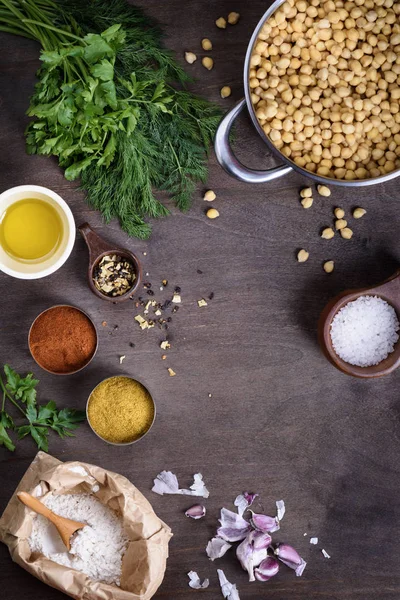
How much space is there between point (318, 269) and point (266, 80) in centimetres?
49

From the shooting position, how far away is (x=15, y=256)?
60.9 inches

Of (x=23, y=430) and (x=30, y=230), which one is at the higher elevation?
(x=30, y=230)

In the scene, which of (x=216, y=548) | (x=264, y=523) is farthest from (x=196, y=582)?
(x=264, y=523)

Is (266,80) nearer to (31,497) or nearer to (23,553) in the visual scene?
(31,497)

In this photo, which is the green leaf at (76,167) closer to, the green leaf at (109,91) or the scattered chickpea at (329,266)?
the green leaf at (109,91)

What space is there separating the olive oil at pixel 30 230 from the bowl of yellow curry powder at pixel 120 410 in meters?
0.37

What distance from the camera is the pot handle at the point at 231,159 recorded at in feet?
4.60

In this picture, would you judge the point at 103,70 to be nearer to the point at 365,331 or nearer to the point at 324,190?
the point at 324,190

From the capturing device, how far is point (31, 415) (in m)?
1.54

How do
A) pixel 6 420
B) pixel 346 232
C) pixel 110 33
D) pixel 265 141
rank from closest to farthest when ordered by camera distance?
pixel 110 33, pixel 265 141, pixel 6 420, pixel 346 232

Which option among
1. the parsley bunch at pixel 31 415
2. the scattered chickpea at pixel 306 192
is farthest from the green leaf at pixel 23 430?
the scattered chickpea at pixel 306 192

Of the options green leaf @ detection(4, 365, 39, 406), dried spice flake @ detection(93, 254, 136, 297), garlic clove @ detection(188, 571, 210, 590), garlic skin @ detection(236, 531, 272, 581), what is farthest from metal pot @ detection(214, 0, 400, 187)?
garlic clove @ detection(188, 571, 210, 590)

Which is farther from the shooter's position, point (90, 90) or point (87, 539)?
point (87, 539)

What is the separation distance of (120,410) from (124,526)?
0.28 m
